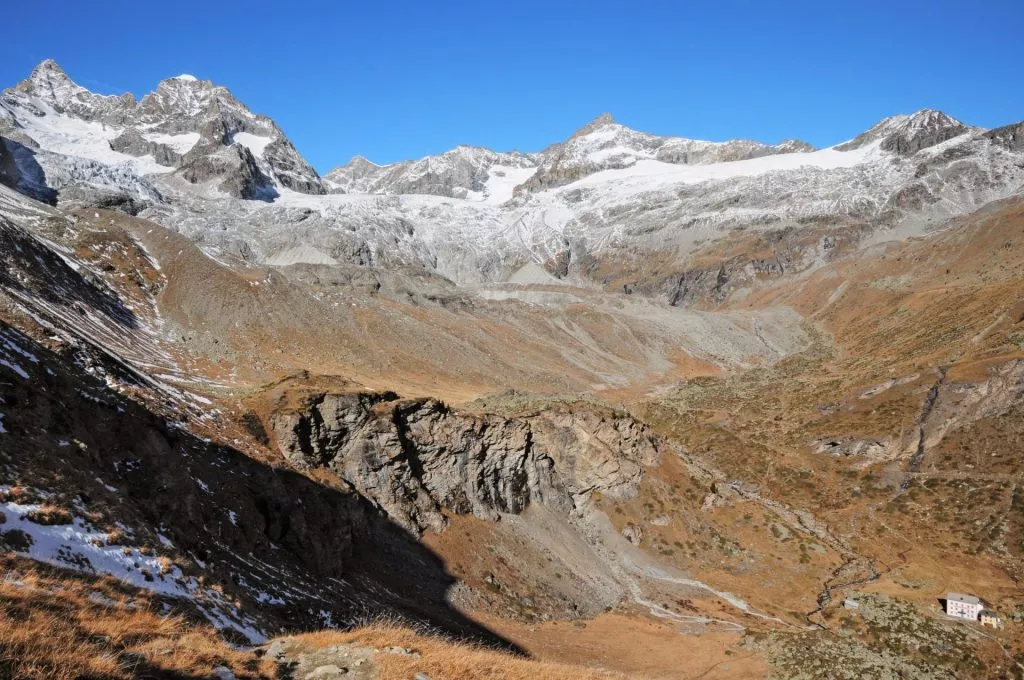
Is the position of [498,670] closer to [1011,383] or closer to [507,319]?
[1011,383]

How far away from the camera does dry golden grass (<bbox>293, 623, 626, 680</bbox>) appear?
1124 centimetres

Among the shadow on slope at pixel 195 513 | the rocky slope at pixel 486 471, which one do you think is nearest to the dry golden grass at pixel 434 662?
the rocky slope at pixel 486 471

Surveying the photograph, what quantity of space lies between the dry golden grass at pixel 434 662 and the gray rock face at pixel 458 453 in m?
20.3

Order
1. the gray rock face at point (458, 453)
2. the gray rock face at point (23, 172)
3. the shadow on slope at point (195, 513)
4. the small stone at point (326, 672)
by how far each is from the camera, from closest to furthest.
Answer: the small stone at point (326, 672) < the shadow on slope at point (195, 513) < the gray rock face at point (458, 453) < the gray rock face at point (23, 172)

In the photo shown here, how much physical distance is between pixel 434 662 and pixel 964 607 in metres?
38.4

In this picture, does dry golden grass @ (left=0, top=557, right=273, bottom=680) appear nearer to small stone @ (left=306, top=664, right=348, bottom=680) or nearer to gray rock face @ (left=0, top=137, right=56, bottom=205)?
small stone @ (left=306, top=664, right=348, bottom=680)

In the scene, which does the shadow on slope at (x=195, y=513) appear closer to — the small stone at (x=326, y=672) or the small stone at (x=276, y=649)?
the small stone at (x=276, y=649)

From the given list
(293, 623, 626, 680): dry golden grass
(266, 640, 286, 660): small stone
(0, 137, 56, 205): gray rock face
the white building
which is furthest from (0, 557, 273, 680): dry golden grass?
(0, 137, 56, 205): gray rock face

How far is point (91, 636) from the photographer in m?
8.48

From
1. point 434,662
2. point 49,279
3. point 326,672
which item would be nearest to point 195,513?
point 326,672

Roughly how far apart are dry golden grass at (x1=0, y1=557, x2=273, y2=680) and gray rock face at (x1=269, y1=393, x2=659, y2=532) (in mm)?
21830

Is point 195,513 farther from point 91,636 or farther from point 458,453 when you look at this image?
point 458,453

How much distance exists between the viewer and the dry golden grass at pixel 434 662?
11242 mm

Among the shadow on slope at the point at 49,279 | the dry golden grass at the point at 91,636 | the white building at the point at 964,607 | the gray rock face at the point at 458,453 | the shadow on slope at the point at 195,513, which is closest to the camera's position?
the dry golden grass at the point at 91,636
